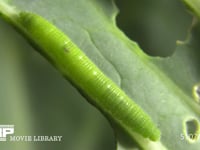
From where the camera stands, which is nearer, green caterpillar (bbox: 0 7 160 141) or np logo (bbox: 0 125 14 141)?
green caterpillar (bbox: 0 7 160 141)

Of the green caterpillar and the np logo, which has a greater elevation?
the green caterpillar

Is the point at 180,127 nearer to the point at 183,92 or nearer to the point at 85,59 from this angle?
the point at 183,92

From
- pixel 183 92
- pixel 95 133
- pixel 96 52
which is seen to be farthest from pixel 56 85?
pixel 183 92

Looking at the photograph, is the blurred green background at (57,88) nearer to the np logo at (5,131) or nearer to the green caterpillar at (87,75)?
the np logo at (5,131)

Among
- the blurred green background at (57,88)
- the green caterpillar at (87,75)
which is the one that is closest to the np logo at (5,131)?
the blurred green background at (57,88)

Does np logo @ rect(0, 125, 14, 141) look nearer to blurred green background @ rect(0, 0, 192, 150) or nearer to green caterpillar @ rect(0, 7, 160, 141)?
blurred green background @ rect(0, 0, 192, 150)

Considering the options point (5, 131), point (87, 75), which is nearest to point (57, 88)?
point (5, 131)

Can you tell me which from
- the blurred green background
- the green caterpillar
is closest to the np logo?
the blurred green background

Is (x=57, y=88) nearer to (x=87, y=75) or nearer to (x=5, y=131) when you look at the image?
(x=5, y=131)
